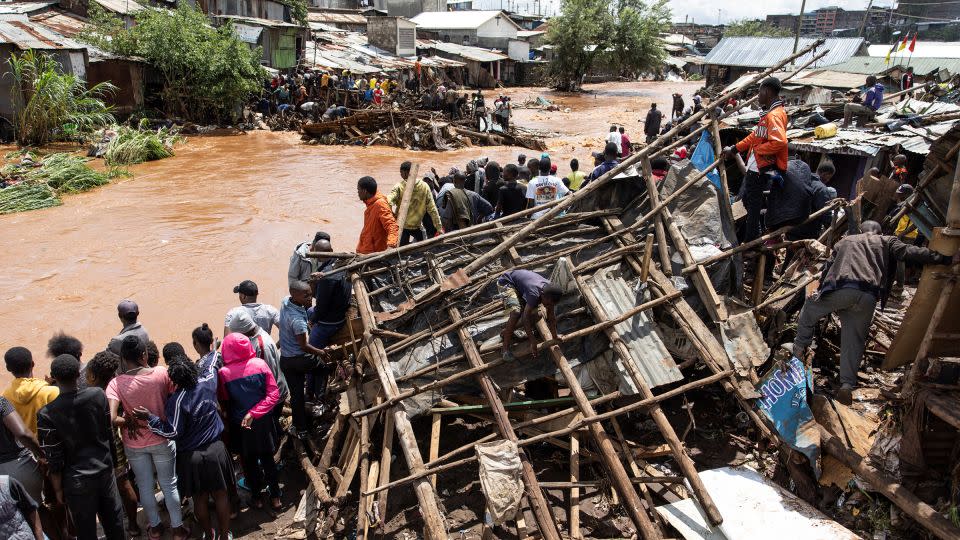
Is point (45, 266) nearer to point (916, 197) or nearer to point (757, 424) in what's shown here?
point (757, 424)

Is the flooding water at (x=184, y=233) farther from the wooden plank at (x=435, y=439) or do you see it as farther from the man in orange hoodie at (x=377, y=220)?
the wooden plank at (x=435, y=439)

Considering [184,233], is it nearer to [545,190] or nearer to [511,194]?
[511,194]

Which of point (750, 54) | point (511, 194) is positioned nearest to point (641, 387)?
point (511, 194)

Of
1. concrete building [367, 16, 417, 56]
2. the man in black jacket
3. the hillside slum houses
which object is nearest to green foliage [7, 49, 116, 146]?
the hillside slum houses

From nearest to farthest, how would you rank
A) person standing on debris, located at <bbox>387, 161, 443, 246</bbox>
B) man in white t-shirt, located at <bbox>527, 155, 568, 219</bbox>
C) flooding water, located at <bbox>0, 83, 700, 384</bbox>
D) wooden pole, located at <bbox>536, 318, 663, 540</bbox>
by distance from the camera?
wooden pole, located at <bbox>536, 318, 663, 540</bbox> → person standing on debris, located at <bbox>387, 161, 443, 246</bbox> → man in white t-shirt, located at <bbox>527, 155, 568, 219</bbox> → flooding water, located at <bbox>0, 83, 700, 384</bbox>

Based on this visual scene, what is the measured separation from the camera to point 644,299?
509 centimetres

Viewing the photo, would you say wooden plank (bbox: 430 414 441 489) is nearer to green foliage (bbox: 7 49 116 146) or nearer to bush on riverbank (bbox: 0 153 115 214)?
bush on riverbank (bbox: 0 153 115 214)

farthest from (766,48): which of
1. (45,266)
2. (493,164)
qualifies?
(45,266)

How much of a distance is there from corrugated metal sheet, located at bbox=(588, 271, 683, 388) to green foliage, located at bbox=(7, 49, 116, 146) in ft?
58.8

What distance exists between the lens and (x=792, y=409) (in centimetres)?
447

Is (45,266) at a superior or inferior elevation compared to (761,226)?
inferior

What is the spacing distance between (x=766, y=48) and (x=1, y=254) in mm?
34664

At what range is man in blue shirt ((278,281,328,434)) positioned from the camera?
5117mm

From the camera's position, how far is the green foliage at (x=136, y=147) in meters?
17.0
